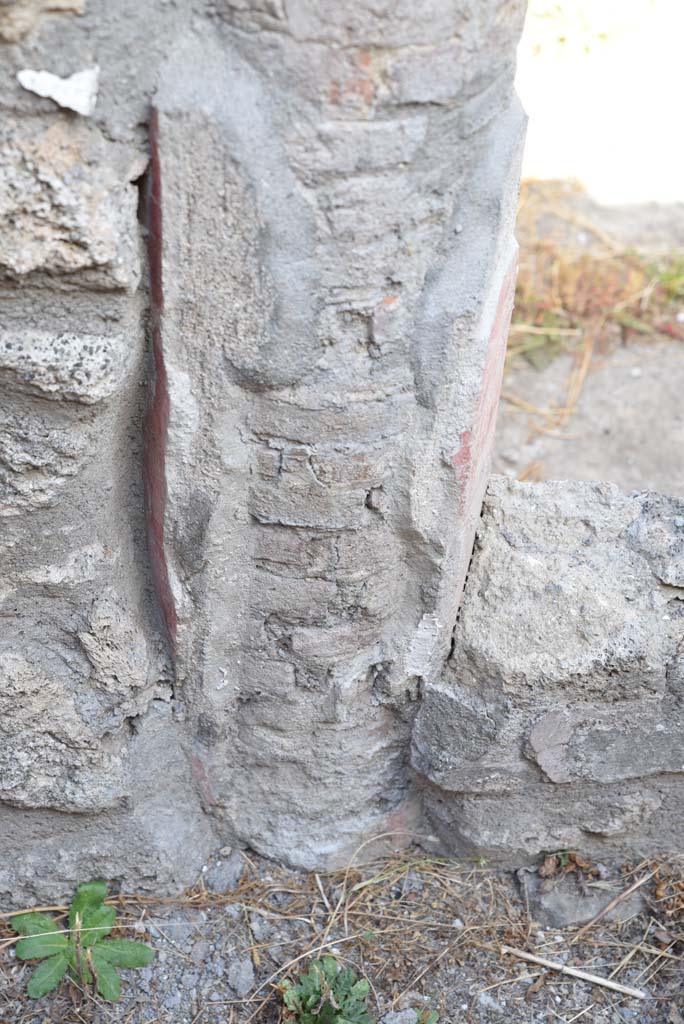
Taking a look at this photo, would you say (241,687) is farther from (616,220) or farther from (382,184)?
(616,220)

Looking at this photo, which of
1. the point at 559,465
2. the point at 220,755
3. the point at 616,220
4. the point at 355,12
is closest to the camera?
the point at 355,12

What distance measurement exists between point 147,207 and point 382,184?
1.01ft

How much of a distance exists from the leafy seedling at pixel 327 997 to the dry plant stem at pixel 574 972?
1.01 ft

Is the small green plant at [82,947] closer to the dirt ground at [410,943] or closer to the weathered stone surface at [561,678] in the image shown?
the dirt ground at [410,943]

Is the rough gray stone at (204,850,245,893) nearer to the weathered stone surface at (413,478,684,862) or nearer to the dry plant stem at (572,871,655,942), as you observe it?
the weathered stone surface at (413,478,684,862)

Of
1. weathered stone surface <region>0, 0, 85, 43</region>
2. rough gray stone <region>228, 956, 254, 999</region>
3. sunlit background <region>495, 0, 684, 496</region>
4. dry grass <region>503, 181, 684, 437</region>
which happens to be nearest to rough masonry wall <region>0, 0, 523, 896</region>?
weathered stone surface <region>0, 0, 85, 43</region>

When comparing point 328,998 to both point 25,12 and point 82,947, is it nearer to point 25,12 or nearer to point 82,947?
point 82,947

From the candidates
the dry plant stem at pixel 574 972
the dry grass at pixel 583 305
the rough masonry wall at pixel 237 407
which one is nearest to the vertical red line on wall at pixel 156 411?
the rough masonry wall at pixel 237 407

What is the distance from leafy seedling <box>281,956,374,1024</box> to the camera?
69.1 inches

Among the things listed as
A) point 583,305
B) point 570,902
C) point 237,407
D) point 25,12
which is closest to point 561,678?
point 570,902

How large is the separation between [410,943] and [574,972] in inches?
11.4

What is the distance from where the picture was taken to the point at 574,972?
196 cm

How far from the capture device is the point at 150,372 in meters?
1.60

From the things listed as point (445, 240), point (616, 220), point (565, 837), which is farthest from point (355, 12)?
point (616, 220)
